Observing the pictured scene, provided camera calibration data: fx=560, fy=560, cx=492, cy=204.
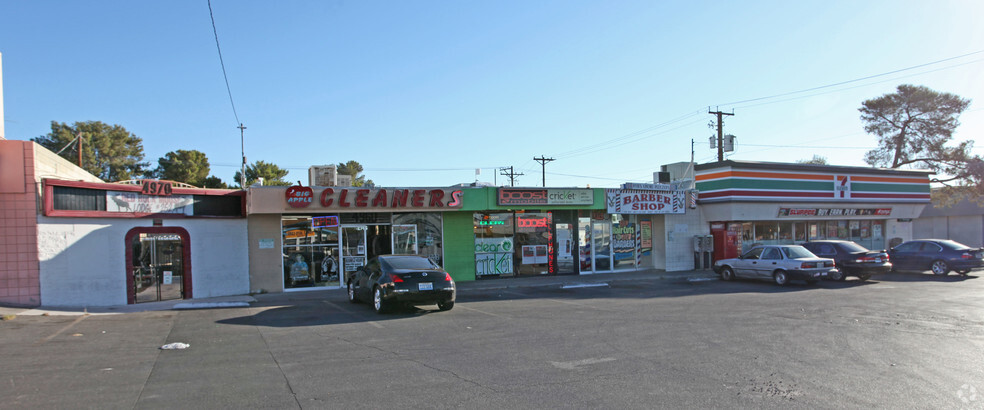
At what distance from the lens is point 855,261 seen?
1920 cm

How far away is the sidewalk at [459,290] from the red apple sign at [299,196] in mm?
2832

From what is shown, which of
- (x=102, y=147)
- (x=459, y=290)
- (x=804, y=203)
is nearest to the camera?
(x=459, y=290)

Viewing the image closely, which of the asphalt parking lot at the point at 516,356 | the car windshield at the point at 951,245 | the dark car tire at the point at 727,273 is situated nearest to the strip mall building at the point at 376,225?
the asphalt parking lot at the point at 516,356

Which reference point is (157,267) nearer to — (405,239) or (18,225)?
(18,225)

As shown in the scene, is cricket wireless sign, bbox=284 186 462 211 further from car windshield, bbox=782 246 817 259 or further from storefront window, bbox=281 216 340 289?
car windshield, bbox=782 246 817 259

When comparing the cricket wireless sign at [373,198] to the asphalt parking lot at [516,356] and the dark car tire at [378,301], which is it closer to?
the asphalt parking lot at [516,356]

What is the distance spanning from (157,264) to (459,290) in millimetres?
8742

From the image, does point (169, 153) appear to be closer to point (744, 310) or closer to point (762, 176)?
point (762, 176)

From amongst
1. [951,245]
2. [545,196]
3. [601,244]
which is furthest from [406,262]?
[951,245]

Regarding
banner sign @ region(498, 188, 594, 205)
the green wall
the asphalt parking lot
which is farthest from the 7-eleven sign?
the green wall

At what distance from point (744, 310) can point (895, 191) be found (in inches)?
880

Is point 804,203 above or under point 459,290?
above

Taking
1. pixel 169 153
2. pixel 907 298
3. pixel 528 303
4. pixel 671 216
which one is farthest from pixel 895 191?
pixel 169 153

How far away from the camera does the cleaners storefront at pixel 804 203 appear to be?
Answer: 2453 centimetres
